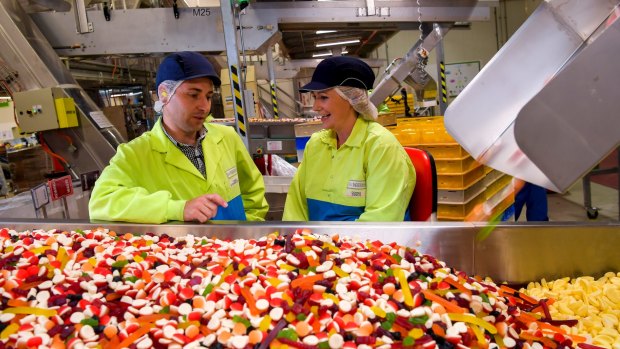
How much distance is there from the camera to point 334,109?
216cm

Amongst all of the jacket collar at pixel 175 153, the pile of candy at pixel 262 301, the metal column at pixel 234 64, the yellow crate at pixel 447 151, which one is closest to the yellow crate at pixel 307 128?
the metal column at pixel 234 64

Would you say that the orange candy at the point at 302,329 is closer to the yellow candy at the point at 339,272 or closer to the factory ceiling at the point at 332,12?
the yellow candy at the point at 339,272

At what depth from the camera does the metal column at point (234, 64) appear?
332 cm

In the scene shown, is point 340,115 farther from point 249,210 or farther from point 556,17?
point 556,17

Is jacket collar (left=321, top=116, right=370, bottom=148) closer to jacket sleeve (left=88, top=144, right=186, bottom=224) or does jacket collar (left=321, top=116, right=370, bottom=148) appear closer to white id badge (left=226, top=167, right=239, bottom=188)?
white id badge (left=226, top=167, right=239, bottom=188)

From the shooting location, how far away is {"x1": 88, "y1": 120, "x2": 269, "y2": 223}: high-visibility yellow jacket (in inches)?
66.9

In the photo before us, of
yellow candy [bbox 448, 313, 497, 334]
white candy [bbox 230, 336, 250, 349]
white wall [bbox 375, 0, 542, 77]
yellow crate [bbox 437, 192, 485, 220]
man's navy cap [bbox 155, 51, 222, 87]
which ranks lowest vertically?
yellow crate [bbox 437, 192, 485, 220]

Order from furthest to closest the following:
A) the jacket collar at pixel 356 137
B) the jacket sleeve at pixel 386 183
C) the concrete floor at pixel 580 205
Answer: the concrete floor at pixel 580 205
the jacket collar at pixel 356 137
the jacket sleeve at pixel 386 183

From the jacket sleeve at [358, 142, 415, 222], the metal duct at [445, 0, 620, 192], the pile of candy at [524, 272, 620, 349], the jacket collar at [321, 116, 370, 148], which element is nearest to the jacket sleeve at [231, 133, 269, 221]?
the jacket collar at [321, 116, 370, 148]

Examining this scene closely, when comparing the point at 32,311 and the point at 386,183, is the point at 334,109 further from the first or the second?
the point at 32,311

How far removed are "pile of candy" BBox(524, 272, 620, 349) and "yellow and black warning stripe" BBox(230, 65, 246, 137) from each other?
267 cm

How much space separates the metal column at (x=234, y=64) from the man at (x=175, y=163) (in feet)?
4.40

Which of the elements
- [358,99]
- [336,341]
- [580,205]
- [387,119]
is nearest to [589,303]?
[336,341]

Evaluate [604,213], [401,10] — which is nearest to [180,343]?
[401,10]
